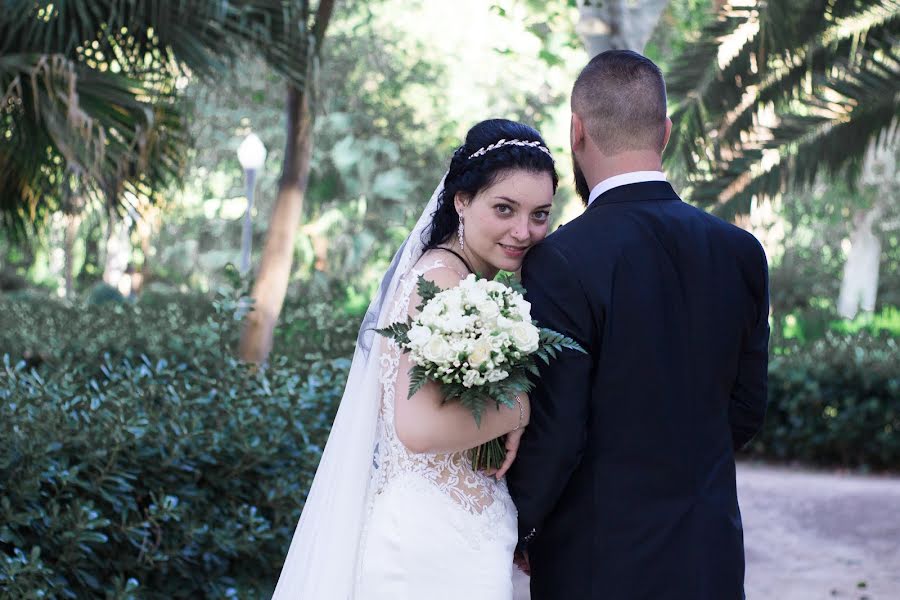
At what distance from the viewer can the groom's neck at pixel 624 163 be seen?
8.90 ft

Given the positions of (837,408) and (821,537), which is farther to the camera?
(837,408)

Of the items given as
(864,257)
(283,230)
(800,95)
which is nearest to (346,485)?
(283,230)

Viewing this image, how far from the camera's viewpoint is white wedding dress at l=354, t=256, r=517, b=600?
2.74m

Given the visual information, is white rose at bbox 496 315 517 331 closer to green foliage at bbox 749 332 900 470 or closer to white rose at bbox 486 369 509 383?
white rose at bbox 486 369 509 383

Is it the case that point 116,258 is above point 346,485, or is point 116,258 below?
below

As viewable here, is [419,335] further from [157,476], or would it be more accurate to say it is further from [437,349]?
[157,476]

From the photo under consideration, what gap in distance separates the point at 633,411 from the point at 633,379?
8 centimetres

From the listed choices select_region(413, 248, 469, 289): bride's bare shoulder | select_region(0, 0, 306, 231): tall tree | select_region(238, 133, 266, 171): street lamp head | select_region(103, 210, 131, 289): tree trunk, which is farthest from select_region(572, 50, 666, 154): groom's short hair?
select_region(103, 210, 131, 289): tree trunk

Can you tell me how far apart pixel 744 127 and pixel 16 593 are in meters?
9.61

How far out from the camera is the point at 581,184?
2.97 meters

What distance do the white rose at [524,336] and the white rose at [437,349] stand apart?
0.15 meters

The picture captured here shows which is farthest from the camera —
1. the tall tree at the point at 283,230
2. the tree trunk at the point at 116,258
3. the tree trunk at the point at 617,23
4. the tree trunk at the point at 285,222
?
the tree trunk at the point at 116,258

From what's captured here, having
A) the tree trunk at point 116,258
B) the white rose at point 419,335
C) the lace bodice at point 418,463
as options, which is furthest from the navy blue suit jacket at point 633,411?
the tree trunk at point 116,258

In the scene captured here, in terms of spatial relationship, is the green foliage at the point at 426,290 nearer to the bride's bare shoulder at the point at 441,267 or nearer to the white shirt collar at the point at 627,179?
the bride's bare shoulder at the point at 441,267
